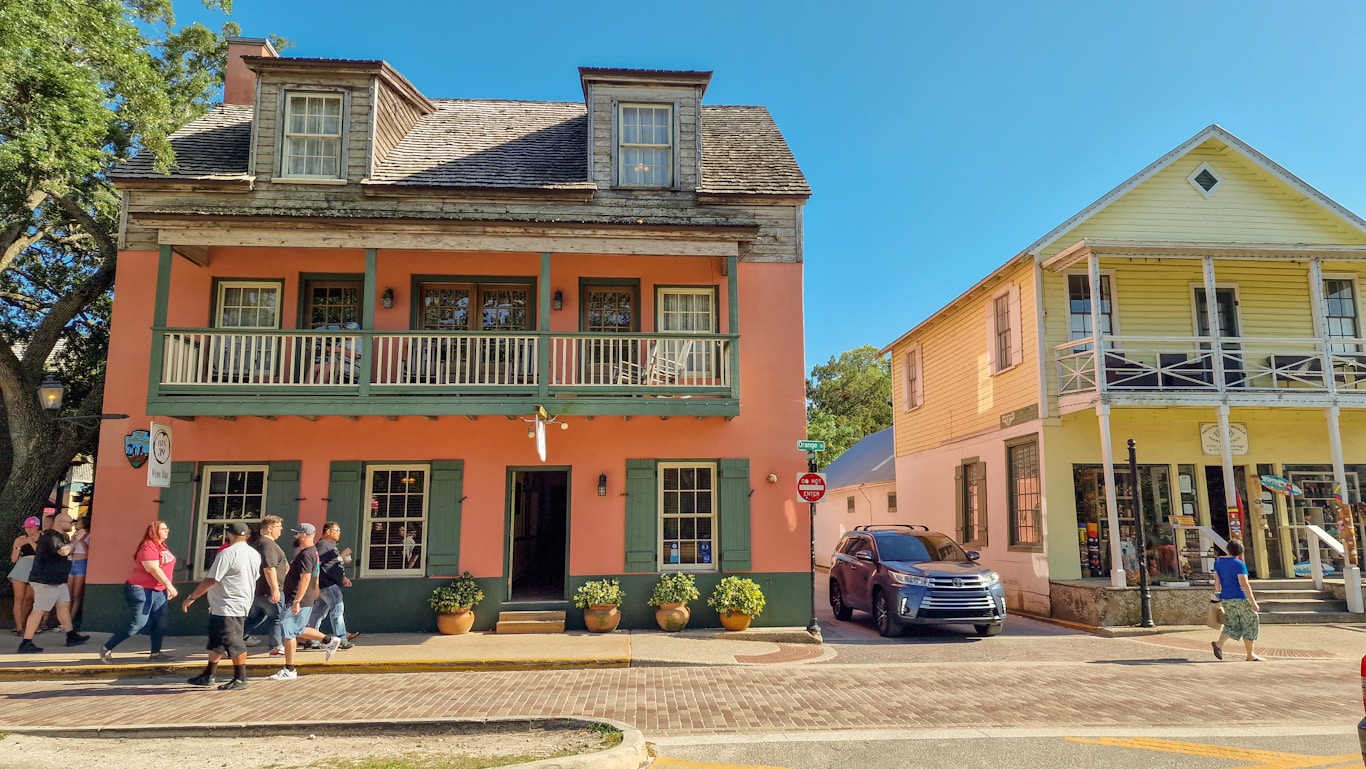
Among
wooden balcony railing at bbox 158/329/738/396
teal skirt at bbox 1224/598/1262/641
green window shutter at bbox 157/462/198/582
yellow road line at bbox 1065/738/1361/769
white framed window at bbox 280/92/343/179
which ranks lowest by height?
yellow road line at bbox 1065/738/1361/769

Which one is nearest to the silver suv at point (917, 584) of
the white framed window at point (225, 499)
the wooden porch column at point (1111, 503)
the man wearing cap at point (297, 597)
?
the wooden porch column at point (1111, 503)

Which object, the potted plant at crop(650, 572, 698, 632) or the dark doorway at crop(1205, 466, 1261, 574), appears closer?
the potted plant at crop(650, 572, 698, 632)

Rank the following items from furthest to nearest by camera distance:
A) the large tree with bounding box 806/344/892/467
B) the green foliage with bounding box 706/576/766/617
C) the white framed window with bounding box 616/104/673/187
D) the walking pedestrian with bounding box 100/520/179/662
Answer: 1. the large tree with bounding box 806/344/892/467
2. the white framed window with bounding box 616/104/673/187
3. the green foliage with bounding box 706/576/766/617
4. the walking pedestrian with bounding box 100/520/179/662

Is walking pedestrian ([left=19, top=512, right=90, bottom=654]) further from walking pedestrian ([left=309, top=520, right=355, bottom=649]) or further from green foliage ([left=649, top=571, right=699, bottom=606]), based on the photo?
green foliage ([left=649, top=571, right=699, bottom=606])

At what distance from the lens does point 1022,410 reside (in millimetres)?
16219

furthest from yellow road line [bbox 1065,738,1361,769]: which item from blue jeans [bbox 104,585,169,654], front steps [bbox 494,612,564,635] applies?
blue jeans [bbox 104,585,169,654]

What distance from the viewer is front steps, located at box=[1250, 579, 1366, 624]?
1407 cm

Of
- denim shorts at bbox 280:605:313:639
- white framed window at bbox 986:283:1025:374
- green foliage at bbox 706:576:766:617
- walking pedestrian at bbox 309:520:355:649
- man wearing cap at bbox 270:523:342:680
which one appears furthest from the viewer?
white framed window at bbox 986:283:1025:374

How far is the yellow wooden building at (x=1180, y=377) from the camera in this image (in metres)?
15.0

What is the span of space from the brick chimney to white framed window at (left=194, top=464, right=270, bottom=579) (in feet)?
24.9

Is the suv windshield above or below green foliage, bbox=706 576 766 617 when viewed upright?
above

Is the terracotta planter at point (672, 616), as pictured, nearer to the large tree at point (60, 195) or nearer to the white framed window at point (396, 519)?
the white framed window at point (396, 519)

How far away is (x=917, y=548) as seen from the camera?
1366cm

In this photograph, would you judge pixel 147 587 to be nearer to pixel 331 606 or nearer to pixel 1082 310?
pixel 331 606
